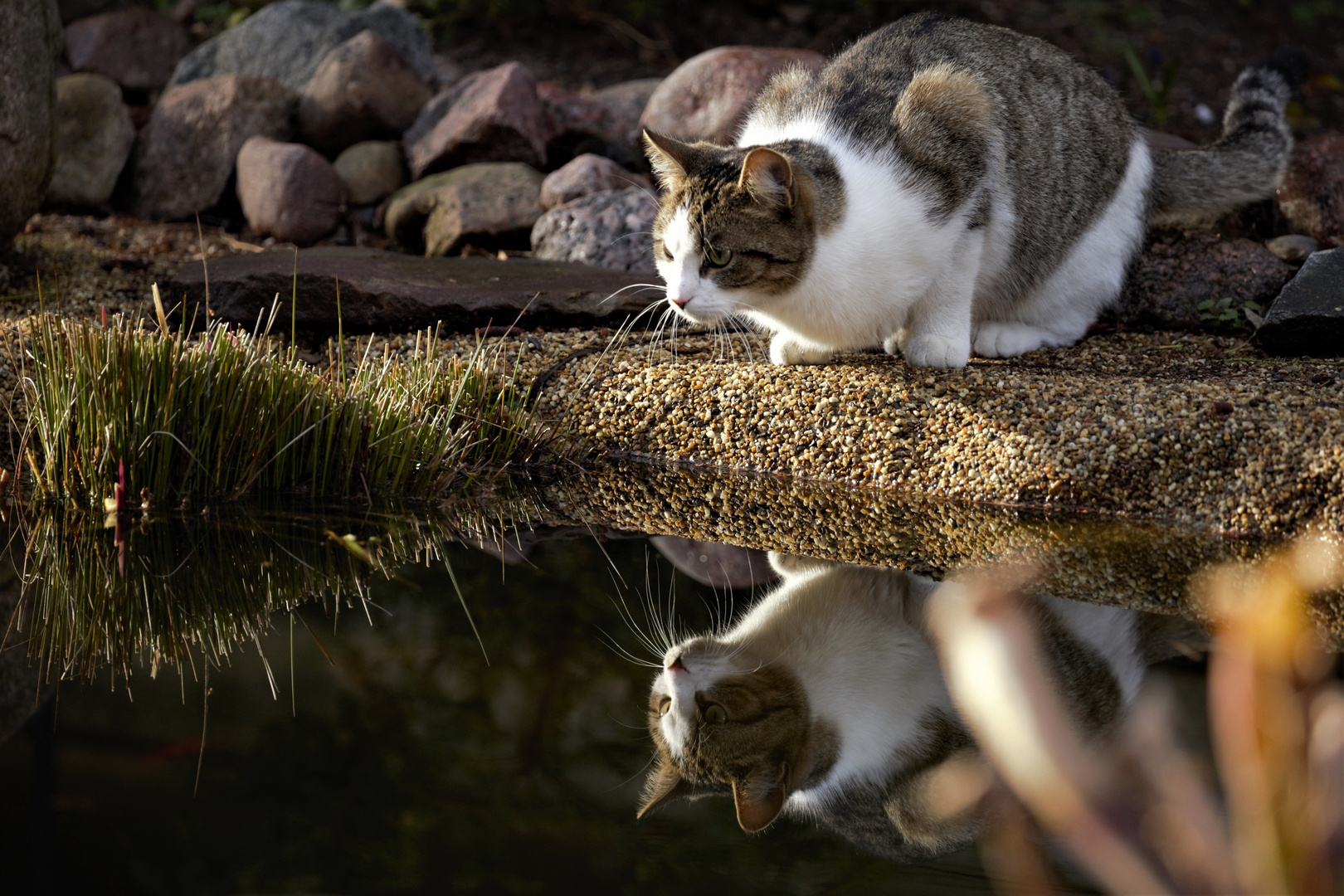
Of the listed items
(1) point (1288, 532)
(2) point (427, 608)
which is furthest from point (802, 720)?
(1) point (1288, 532)

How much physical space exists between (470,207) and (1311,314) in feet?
10.8

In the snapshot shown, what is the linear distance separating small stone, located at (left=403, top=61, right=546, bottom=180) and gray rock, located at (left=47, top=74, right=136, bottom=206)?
1.48m

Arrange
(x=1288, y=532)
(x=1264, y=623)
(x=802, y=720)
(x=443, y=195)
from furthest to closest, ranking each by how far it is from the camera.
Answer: (x=443, y=195), (x=1288, y=532), (x=802, y=720), (x=1264, y=623)

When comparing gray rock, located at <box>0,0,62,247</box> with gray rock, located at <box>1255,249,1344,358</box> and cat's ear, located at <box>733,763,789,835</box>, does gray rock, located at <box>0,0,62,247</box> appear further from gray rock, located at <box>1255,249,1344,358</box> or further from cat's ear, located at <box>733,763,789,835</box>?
gray rock, located at <box>1255,249,1344,358</box>

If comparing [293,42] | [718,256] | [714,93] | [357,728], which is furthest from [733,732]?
[293,42]

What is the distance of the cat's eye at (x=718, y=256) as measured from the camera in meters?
3.09

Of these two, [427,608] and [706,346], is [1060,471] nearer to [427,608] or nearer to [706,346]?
[706,346]

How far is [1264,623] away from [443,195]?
16.2ft

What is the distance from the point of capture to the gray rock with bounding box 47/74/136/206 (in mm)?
5520

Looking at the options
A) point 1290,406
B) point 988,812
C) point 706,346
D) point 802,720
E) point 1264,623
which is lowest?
point 706,346

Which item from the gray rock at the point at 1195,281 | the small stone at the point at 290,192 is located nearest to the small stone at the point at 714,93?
the small stone at the point at 290,192

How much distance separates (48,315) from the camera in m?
2.95

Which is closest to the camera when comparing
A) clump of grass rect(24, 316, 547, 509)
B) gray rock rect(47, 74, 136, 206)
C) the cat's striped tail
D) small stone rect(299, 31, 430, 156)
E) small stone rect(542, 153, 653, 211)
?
clump of grass rect(24, 316, 547, 509)

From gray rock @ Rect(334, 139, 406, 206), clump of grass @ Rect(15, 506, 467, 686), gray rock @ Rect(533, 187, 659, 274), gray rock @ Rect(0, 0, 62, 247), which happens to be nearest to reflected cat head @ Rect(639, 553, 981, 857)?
clump of grass @ Rect(15, 506, 467, 686)
